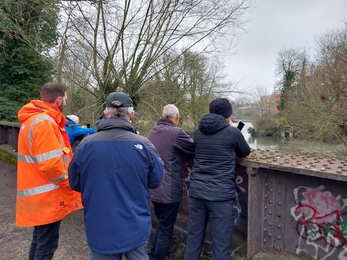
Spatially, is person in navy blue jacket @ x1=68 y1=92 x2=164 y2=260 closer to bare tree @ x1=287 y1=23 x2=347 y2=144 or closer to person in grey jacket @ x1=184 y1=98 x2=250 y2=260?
person in grey jacket @ x1=184 y1=98 x2=250 y2=260

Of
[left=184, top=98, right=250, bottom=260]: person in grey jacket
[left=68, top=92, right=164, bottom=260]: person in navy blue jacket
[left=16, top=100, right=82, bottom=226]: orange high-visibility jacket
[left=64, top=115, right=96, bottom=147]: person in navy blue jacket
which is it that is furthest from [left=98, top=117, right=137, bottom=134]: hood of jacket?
[left=64, top=115, right=96, bottom=147]: person in navy blue jacket

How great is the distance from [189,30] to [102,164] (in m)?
7.77

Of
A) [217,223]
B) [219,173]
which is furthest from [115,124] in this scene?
[217,223]

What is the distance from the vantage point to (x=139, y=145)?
195cm

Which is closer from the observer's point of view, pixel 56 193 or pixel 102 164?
pixel 102 164

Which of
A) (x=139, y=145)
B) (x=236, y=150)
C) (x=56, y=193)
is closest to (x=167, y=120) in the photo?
(x=236, y=150)

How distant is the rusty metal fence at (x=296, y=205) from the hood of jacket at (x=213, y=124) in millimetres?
397

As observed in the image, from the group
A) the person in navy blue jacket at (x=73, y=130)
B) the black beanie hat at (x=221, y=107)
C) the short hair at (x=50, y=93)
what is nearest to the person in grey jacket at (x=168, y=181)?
the black beanie hat at (x=221, y=107)

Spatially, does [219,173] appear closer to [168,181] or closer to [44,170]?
[168,181]

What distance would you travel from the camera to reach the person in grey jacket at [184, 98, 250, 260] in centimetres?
245

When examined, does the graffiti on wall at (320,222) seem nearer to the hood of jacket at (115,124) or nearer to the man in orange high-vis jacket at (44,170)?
the hood of jacket at (115,124)

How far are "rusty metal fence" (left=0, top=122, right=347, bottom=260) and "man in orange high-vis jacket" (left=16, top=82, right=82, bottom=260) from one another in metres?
1.67

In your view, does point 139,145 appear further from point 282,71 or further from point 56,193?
point 282,71

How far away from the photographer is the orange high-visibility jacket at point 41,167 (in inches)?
89.4
